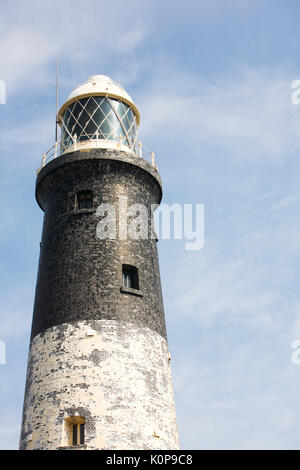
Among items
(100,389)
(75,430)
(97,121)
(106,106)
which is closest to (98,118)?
(97,121)

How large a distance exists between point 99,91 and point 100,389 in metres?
11.9

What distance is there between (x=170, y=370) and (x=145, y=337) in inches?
74.4

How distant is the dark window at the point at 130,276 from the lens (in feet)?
73.0

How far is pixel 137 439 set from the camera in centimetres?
1927

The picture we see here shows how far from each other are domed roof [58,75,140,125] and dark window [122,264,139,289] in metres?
7.33

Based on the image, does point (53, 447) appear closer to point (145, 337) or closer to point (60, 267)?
point (145, 337)

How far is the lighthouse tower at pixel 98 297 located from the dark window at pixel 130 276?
0.13 feet

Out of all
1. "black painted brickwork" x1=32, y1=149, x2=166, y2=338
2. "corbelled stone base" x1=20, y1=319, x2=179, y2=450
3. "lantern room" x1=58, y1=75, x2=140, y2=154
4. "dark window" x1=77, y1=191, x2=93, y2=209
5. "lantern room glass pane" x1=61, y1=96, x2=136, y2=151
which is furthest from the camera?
"lantern room glass pane" x1=61, y1=96, x2=136, y2=151

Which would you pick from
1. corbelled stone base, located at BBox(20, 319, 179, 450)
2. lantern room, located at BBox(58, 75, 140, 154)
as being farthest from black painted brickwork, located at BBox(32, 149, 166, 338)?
lantern room, located at BBox(58, 75, 140, 154)

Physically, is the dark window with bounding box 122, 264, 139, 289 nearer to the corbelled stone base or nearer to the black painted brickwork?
the black painted brickwork

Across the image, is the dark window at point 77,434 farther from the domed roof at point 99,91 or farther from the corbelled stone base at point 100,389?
the domed roof at point 99,91

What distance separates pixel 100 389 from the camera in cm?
1959

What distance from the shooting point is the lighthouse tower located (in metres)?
19.5

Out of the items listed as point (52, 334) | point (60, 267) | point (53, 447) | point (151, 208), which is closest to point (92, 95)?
point (151, 208)
